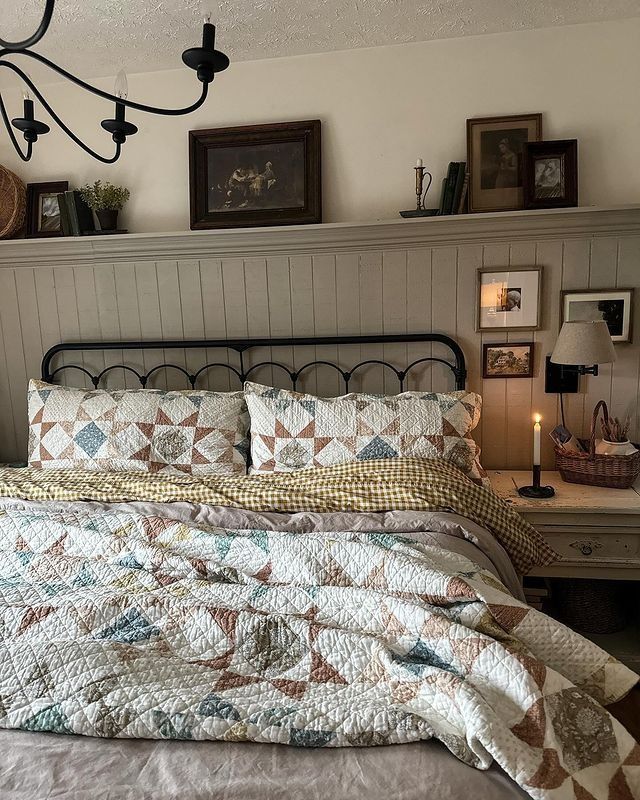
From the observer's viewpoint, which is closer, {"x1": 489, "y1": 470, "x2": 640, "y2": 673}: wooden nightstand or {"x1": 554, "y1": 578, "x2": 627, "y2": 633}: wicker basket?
{"x1": 489, "y1": 470, "x2": 640, "y2": 673}: wooden nightstand

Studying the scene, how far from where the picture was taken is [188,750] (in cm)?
101

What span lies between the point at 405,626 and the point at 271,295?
1652 millimetres

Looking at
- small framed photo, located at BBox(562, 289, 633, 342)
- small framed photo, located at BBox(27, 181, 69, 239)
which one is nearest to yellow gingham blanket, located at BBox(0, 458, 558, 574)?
small framed photo, located at BBox(562, 289, 633, 342)

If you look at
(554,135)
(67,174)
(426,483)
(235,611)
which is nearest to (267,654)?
(235,611)

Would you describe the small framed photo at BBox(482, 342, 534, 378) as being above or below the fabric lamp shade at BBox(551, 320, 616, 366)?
below

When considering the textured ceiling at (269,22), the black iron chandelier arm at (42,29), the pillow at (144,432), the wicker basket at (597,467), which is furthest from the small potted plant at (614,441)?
the black iron chandelier arm at (42,29)

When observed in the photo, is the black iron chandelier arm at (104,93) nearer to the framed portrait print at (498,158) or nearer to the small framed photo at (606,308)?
the framed portrait print at (498,158)

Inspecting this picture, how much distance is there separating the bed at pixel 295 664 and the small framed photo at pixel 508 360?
2.45 ft

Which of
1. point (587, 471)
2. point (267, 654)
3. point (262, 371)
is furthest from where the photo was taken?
point (262, 371)

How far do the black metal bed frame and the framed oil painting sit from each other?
47 centimetres

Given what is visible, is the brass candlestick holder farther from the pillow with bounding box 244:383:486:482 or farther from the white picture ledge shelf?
the pillow with bounding box 244:383:486:482

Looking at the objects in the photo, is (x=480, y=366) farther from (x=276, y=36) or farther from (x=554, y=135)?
(x=276, y=36)

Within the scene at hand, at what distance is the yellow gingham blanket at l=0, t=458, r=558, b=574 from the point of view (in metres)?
1.88

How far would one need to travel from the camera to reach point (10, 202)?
2.65 metres
